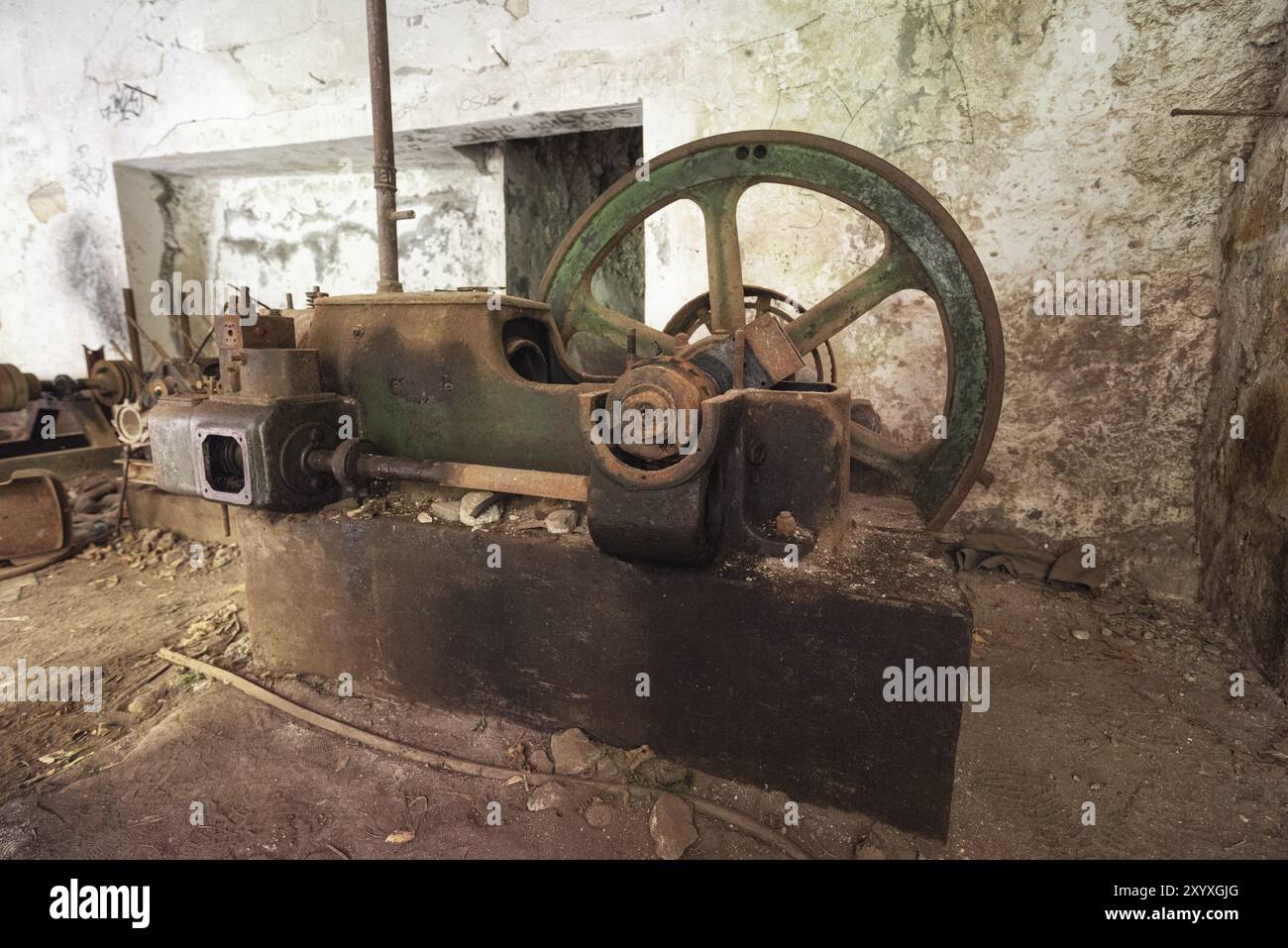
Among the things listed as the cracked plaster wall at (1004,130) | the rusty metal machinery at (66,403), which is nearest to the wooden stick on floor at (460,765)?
the cracked plaster wall at (1004,130)

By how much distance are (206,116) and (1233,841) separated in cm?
611

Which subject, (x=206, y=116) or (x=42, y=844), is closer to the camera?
(x=42, y=844)

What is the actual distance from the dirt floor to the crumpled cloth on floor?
416 mm

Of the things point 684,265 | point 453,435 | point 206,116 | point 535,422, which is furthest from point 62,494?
point 684,265

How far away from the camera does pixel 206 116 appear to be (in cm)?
434

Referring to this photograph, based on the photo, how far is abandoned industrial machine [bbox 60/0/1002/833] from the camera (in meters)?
1.50

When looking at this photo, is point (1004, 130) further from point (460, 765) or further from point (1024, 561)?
point (460, 765)

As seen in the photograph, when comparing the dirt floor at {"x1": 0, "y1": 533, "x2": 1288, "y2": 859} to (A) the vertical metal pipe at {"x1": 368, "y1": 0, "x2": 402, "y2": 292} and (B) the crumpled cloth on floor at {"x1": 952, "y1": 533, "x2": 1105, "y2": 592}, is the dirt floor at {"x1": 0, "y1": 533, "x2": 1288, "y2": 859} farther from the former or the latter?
(A) the vertical metal pipe at {"x1": 368, "y1": 0, "x2": 402, "y2": 292}

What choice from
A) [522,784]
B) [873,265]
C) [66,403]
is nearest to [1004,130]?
[873,265]

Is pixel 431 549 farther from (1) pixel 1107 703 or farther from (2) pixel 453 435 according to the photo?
(1) pixel 1107 703

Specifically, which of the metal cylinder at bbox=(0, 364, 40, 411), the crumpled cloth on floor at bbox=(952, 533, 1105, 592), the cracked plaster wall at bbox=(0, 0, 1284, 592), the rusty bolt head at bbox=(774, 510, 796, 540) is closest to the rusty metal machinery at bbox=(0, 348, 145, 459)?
the metal cylinder at bbox=(0, 364, 40, 411)

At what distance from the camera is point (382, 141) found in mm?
2225

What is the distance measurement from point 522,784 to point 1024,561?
254cm

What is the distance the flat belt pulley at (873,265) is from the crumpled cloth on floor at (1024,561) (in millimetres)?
1344
